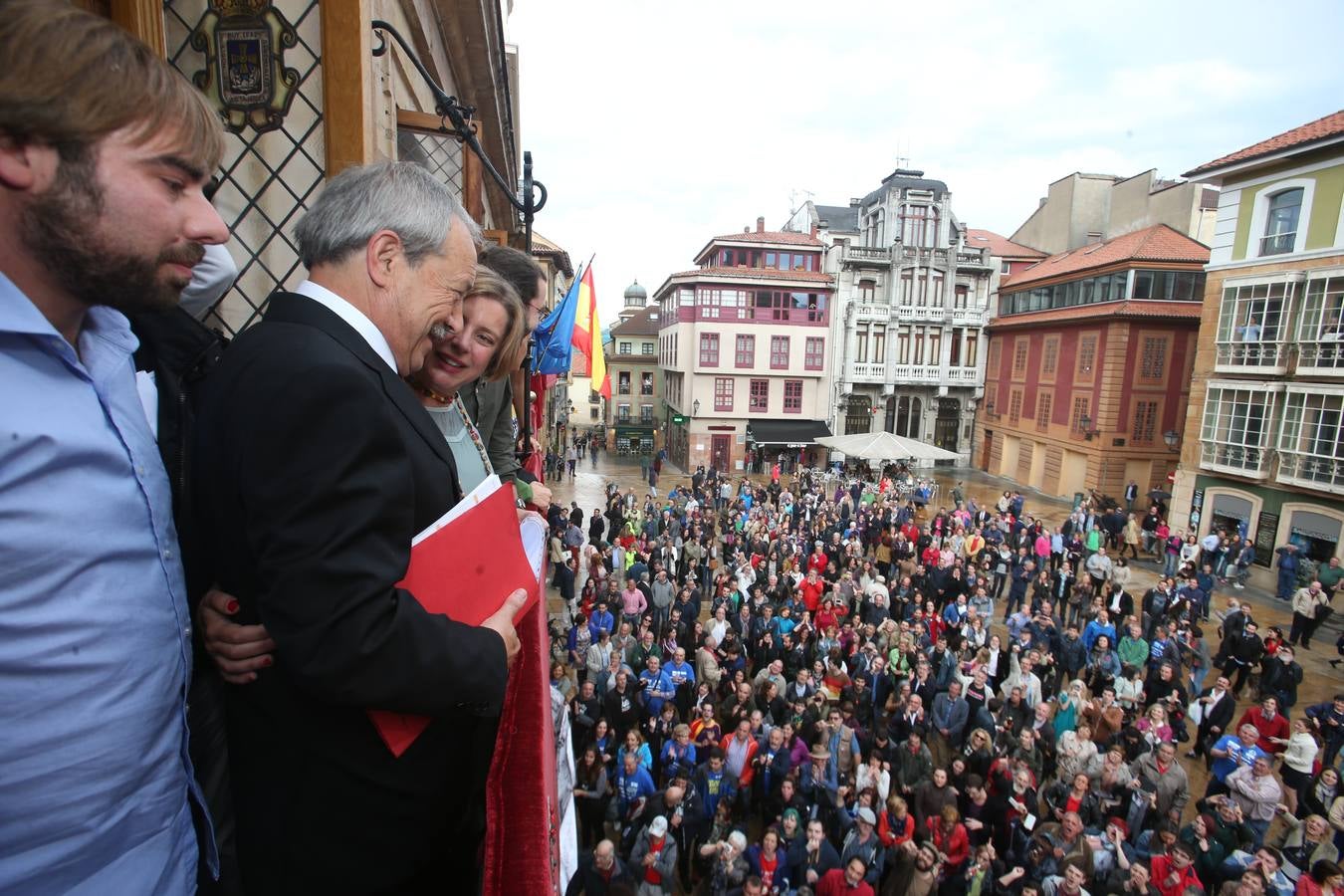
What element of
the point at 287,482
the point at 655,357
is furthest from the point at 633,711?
the point at 655,357

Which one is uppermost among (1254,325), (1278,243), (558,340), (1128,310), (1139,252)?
(1139,252)

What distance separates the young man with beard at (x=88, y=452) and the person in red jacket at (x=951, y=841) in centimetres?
686

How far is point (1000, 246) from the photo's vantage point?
39.3 m

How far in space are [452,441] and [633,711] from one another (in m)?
6.96

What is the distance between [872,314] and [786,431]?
26.3 ft

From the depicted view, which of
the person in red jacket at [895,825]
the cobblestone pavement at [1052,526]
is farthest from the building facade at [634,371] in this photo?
the person in red jacket at [895,825]

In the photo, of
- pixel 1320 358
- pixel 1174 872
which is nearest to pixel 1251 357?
pixel 1320 358

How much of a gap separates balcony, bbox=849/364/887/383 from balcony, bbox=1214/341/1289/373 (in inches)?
627

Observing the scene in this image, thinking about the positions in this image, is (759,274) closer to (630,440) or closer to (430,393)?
(630,440)

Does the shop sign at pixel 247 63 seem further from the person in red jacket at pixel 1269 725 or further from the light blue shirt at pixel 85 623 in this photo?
the person in red jacket at pixel 1269 725

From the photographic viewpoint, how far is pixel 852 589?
13281 mm

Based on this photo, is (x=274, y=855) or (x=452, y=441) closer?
(x=274, y=855)

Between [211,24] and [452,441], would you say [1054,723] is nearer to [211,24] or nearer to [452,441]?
[452,441]

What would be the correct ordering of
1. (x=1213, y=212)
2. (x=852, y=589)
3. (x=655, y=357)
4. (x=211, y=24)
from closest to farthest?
(x=211, y=24) < (x=852, y=589) < (x=1213, y=212) < (x=655, y=357)
